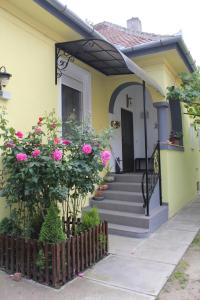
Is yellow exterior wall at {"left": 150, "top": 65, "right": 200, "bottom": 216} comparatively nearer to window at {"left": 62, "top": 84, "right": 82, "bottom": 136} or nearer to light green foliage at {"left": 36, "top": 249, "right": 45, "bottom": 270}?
window at {"left": 62, "top": 84, "right": 82, "bottom": 136}

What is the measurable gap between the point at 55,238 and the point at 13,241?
1.92 feet

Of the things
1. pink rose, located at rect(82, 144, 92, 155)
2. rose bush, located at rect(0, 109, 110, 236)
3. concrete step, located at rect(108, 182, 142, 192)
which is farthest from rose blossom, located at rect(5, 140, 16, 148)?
concrete step, located at rect(108, 182, 142, 192)

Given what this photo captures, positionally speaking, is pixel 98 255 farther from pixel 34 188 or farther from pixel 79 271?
pixel 34 188

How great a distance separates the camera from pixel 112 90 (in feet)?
27.3

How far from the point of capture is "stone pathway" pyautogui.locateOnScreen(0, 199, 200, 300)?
3445mm

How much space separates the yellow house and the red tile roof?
1.4 inches

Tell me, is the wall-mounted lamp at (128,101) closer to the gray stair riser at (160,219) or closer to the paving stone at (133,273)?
the gray stair riser at (160,219)

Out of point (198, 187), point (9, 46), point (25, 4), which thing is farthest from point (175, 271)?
point (198, 187)

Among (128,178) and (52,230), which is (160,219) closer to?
(128,178)

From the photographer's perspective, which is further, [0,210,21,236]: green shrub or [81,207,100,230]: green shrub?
[81,207,100,230]: green shrub

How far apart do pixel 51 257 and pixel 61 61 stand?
4099mm

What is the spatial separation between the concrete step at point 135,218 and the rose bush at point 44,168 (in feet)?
6.22

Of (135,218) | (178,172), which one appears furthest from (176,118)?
(135,218)

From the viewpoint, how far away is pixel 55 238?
388 centimetres
